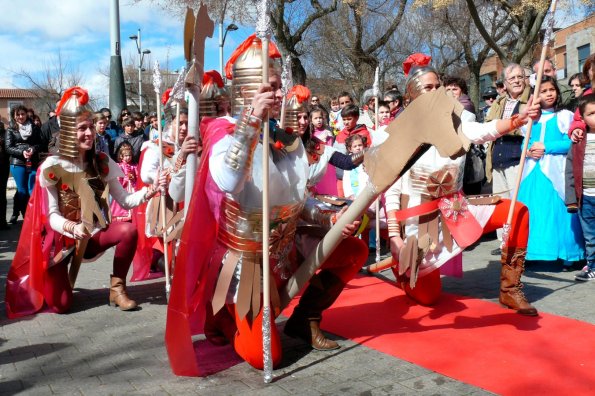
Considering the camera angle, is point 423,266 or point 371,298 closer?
point 423,266

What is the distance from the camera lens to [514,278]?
430 cm

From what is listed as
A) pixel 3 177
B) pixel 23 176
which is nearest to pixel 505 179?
pixel 23 176

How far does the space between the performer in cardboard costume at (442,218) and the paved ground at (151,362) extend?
0.49 meters

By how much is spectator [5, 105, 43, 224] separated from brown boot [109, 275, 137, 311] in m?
5.83

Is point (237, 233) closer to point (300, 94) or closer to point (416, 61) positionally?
point (416, 61)

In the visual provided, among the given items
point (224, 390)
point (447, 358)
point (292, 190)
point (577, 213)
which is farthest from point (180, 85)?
point (577, 213)

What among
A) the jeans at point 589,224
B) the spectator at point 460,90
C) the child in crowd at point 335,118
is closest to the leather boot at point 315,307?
the jeans at point 589,224

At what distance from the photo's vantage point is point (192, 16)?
3533mm

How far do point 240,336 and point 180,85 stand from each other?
176 cm

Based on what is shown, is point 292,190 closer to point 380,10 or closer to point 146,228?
point 146,228

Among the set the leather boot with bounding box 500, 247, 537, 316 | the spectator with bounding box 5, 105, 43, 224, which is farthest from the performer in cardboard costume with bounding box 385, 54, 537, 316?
the spectator with bounding box 5, 105, 43, 224

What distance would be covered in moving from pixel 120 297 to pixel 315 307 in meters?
1.83

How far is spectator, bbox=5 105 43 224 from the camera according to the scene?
9797 millimetres

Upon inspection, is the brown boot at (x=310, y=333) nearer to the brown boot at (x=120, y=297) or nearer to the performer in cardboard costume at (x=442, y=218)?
the performer in cardboard costume at (x=442, y=218)
